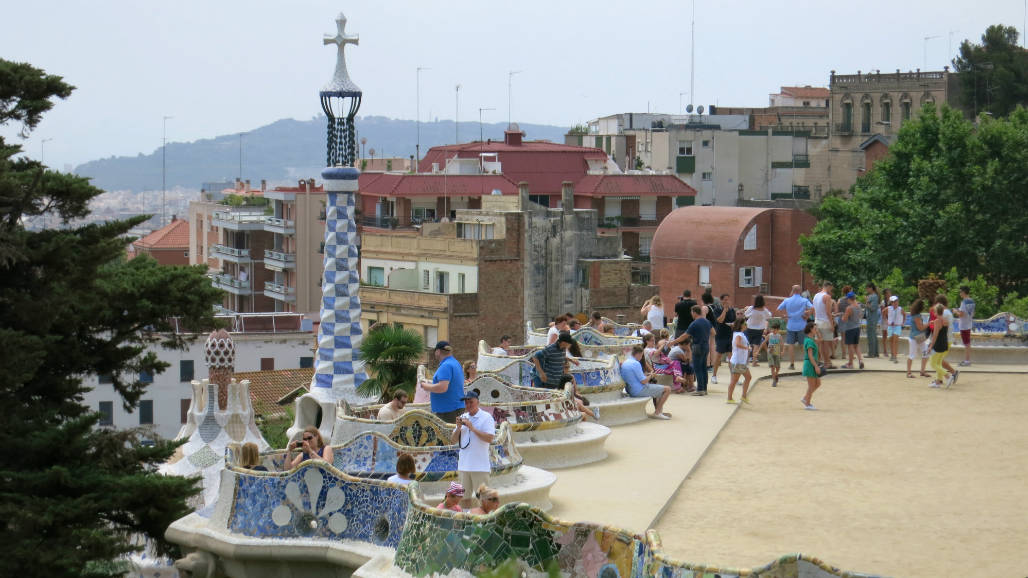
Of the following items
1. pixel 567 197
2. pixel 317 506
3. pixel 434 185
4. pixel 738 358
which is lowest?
pixel 317 506

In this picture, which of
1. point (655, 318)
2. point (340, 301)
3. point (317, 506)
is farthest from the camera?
point (655, 318)

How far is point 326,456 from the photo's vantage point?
50.2ft

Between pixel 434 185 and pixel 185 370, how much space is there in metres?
23.7

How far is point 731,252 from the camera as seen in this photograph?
75.8m

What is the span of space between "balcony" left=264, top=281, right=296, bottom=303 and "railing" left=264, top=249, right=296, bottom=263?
1705 mm

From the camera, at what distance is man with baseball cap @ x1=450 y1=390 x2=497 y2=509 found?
14945 mm

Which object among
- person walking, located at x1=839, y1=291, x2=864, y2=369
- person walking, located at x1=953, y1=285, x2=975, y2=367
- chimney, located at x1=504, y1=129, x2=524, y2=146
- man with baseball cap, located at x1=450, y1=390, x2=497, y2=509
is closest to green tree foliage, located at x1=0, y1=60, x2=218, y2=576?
man with baseball cap, located at x1=450, y1=390, x2=497, y2=509

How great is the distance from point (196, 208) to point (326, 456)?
108 metres

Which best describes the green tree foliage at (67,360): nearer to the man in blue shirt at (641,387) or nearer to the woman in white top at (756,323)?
the man in blue shirt at (641,387)

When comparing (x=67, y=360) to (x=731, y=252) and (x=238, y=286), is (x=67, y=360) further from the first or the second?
(x=238, y=286)

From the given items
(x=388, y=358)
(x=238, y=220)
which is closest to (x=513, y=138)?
(x=238, y=220)

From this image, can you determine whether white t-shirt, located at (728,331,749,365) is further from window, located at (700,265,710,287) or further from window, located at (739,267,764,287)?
window, located at (700,265,710,287)

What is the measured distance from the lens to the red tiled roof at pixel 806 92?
463 feet

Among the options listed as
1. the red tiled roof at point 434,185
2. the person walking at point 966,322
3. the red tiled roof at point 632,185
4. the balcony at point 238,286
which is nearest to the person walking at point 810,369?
the person walking at point 966,322
